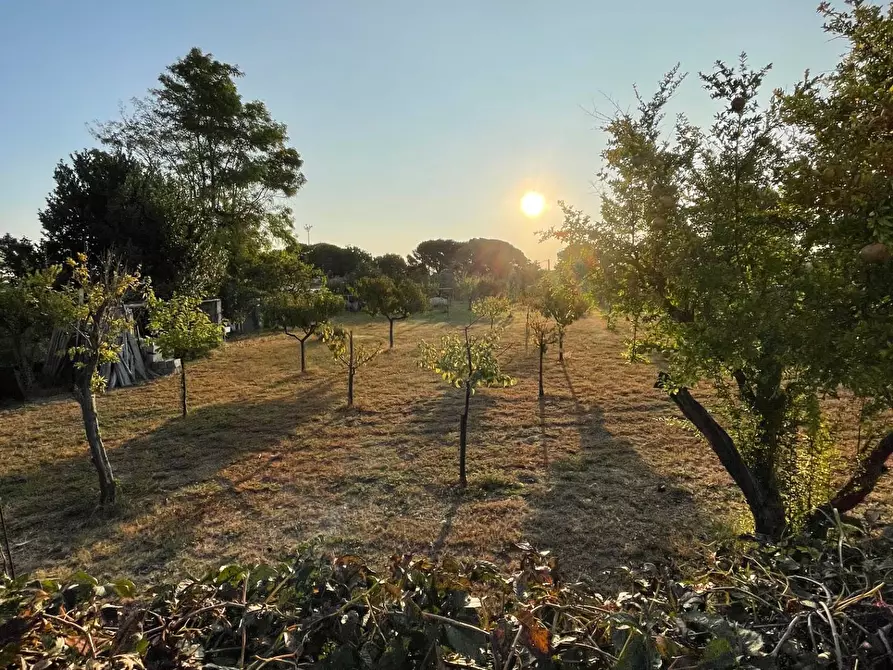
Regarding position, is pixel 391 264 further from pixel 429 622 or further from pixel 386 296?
pixel 429 622

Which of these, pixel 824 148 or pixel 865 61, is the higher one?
pixel 865 61

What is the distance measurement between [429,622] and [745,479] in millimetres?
3470

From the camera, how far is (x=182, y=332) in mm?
8555

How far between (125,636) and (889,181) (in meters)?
2.76

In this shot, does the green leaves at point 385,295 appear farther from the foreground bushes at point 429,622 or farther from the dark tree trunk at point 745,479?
the foreground bushes at point 429,622

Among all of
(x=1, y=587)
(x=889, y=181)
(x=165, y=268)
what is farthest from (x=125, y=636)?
(x=165, y=268)

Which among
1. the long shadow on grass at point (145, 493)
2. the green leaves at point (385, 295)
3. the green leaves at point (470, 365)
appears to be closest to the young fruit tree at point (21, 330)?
the long shadow on grass at point (145, 493)

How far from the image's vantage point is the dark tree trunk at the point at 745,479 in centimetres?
338

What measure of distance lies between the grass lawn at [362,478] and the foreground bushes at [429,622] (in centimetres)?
114

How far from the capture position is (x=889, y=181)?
5.69ft

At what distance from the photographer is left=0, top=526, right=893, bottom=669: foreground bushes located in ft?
2.80

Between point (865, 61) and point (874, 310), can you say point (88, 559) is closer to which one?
point (874, 310)

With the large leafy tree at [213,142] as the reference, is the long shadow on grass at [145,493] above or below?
below

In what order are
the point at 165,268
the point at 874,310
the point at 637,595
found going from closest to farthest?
the point at 637,595
the point at 874,310
the point at 165,268
